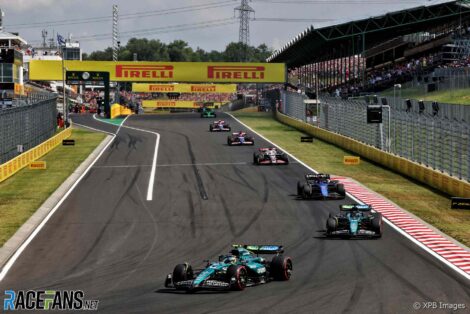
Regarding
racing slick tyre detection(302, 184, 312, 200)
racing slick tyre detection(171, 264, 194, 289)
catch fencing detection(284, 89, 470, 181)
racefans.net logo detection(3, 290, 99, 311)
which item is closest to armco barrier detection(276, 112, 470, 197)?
catch fencing detection(284, 89, 470, 181)

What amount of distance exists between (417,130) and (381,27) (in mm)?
47105

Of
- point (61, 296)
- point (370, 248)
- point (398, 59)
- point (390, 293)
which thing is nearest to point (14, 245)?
point (61, 296)

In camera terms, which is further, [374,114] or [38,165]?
[374,114]

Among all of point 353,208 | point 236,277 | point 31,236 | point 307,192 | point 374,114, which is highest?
point 374,114

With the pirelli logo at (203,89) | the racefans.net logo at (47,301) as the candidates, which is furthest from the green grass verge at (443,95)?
the pirelli logo at (203,89)

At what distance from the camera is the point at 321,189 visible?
116ft

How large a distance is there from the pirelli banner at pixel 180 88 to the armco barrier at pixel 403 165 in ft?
305

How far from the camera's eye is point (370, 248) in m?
25.0

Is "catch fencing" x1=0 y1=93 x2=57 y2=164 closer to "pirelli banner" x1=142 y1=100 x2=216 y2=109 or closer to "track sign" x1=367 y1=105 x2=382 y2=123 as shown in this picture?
"track sign" x1=367 y1=105 x2=382 y2=123

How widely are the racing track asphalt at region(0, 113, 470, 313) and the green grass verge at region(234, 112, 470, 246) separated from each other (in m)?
2.57

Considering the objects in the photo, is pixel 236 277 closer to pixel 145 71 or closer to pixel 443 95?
pixel 443 95

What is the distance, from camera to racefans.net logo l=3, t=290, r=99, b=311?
18141mm

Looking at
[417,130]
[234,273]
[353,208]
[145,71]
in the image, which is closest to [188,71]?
[145,71]

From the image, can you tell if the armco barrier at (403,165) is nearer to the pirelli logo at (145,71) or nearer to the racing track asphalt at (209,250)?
the racing track asphalt at (209,250)
